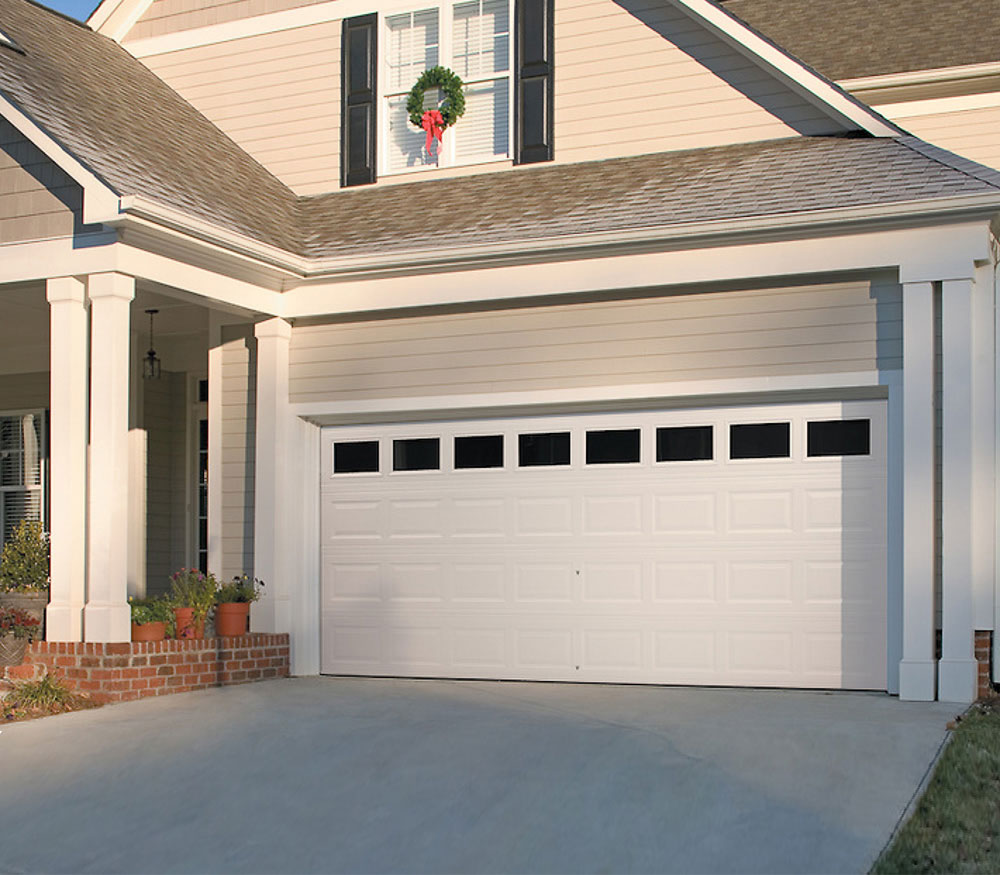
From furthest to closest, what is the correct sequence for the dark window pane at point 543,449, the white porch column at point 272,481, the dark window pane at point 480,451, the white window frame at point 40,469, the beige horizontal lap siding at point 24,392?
the beige horizontal lap siding at point 24,392
the white window frame at point 40,469
the white porch column at point 272,481
the dark window pane at point 480,451
the dark window pane at point 543,449

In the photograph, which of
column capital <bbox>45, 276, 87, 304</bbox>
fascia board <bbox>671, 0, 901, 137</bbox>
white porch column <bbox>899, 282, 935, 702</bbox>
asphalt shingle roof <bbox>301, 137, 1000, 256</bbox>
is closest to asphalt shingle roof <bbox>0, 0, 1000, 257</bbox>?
asphalt shingle roof <bbox>301, 137, 1000, 256</bbox>

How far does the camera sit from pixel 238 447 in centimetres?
1288

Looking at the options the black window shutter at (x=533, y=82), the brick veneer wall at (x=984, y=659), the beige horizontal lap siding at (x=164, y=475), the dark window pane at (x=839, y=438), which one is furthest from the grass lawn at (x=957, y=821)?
the beige horizontal lap siding at (x=164, y=475)

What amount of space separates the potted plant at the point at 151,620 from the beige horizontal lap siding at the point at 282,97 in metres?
4.91

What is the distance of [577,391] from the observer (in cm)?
1156

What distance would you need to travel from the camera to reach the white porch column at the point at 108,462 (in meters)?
10.5

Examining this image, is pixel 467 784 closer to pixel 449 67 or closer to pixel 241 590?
pixel 241 590

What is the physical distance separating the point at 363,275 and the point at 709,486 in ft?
11.8

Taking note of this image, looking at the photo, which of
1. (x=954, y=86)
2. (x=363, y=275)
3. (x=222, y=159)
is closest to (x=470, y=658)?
(x=363, y=275)

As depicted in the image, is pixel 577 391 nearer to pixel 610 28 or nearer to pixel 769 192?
pixel 769 192

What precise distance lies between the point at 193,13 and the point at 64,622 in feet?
24.5

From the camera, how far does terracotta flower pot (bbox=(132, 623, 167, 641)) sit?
35.6ft

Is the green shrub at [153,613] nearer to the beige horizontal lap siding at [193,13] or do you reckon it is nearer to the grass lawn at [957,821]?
the grass lawn at [957,821]

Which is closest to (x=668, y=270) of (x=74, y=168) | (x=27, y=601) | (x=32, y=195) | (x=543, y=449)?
(x=543, y=449)
